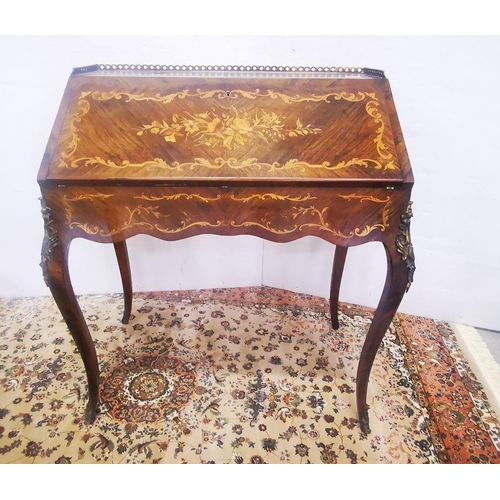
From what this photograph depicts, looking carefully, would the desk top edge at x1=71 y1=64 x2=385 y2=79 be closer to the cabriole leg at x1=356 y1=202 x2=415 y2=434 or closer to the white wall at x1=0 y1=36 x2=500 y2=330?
the white wall at x1=0 y1=36 x2=500 y2=330

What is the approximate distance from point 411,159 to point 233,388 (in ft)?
4.12

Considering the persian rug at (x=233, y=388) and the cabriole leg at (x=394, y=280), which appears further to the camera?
the persian rug at (x=233, y=388)

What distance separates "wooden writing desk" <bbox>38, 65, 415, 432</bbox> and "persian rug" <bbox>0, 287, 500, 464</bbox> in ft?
1.82

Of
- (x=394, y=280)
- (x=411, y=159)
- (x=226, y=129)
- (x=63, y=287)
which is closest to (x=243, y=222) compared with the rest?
(x=226, y=129)

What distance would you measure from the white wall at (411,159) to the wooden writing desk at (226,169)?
442 millimetres

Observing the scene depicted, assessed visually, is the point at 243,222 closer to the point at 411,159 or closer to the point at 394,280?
the point at 394,280

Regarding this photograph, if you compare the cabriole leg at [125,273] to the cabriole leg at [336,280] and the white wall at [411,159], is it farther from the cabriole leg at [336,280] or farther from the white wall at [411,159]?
the cabriole leg at [336,280]

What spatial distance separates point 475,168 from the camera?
5.64 ft

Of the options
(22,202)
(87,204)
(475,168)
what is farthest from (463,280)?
(22,202)

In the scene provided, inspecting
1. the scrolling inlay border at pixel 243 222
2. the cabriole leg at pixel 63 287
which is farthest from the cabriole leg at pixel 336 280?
the cabriole leg at pixel 63 287

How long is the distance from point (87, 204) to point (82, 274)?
3.88 feet

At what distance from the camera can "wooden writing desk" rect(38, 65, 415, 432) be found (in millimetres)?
1121

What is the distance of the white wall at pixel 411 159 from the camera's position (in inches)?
63.1

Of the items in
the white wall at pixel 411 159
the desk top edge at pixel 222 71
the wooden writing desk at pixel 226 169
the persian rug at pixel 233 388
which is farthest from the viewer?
the white wall at pixel 411 159
